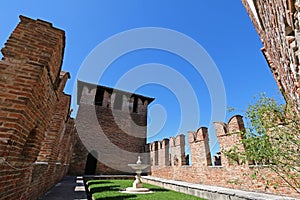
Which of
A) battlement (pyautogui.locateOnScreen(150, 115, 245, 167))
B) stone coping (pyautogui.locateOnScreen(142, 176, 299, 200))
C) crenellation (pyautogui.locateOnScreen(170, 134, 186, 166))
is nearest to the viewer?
stone coping (pyautogui.locateOnScreen(142, 176, 299, 200))

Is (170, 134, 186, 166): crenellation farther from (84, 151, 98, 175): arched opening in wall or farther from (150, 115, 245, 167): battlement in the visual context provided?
(84, 151, 98, 175): arched opening in wall

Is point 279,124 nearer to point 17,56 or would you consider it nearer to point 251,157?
point 251,157

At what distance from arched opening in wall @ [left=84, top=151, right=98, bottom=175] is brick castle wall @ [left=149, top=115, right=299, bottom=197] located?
7368 millimetres

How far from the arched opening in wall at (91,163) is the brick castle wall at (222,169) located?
737 centimetres

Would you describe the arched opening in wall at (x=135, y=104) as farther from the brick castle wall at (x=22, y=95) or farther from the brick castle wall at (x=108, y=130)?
the brick castle wall at (x=22, y=95)

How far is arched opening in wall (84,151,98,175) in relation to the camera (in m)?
15.1

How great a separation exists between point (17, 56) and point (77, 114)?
14657 millimetres

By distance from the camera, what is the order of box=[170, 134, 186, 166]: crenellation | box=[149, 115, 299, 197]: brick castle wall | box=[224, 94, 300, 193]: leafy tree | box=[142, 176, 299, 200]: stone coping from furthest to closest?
box=[170, 134, 186, 166]: crenellation < box=[149, 115, 299, 197]: brick castle wall < box=[142, 176, 299, 200]: stone coping < box=[224, 94, 300, 193]: leafy tree

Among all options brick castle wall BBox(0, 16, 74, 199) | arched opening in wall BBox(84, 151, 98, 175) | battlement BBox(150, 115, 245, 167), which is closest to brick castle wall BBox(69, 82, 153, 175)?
arched opening in wall BBox(84, 151, 98, 175)

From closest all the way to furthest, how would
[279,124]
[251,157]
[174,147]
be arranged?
[279,124] < [251,157] < [174,147]

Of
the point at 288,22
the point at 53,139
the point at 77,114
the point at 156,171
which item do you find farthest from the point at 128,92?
the point at 288,22

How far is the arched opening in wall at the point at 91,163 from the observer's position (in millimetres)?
15055

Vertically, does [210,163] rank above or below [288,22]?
below

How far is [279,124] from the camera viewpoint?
276 centimetres
